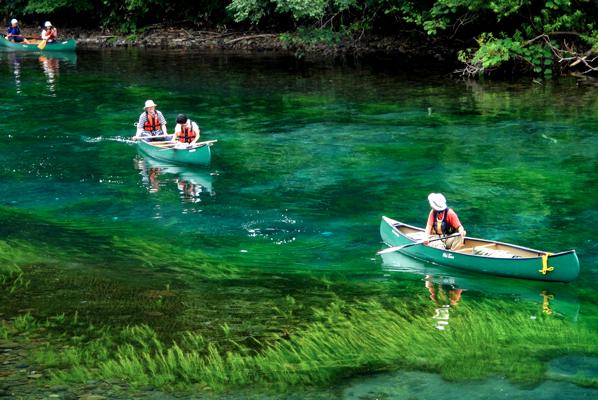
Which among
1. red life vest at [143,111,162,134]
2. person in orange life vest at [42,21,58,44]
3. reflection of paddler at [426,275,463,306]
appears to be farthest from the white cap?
person in orange life vest at [42,21,58,44]

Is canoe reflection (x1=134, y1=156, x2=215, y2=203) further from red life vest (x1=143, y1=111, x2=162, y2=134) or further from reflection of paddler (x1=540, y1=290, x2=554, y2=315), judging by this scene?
reflection of paddler (x1=540, y1=290, x2=554, y2=315)

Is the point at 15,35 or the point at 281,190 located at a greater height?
the point at 15,35

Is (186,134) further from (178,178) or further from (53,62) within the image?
(53,62)

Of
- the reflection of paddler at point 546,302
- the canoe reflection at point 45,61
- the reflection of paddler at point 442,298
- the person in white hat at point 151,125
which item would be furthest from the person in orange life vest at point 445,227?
Result: the canoe reflection at point 45,61

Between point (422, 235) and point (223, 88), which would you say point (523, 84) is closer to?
point (223, 88)

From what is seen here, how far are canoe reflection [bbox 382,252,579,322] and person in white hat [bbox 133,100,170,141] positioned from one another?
34.2 feet

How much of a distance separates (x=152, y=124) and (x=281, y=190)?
555 cm

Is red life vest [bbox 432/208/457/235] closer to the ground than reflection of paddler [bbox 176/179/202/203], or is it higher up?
higher up

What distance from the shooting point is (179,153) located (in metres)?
22.6

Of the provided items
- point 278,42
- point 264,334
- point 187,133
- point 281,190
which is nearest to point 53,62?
point 278,42

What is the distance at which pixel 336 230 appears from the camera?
1738cm

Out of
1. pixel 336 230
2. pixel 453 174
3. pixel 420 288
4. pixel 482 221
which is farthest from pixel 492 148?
pixel 420 288

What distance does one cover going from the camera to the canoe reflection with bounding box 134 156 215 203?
67.2 ft

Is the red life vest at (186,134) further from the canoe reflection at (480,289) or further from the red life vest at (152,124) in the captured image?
the canoe reflection at (480,289)
